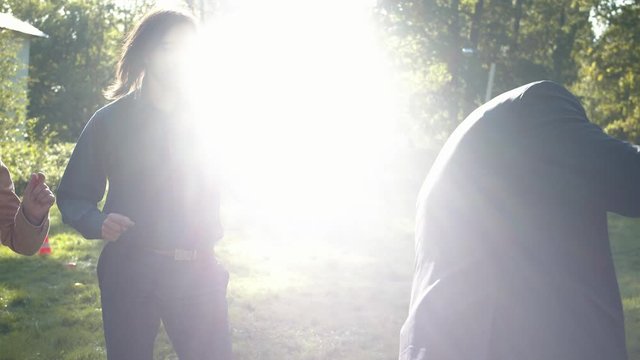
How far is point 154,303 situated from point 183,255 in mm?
242

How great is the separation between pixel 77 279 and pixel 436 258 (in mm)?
7206

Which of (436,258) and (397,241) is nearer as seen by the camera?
(436,258)

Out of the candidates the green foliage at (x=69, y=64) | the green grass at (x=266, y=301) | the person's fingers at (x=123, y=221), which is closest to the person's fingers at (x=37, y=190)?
the person's fingers at (x=123, y=221)

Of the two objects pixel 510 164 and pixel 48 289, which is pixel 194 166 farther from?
pixel 48 289

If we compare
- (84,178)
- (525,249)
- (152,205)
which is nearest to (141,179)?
(152,205)

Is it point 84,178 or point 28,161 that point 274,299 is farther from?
point 28,161

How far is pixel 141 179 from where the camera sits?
316 centimetres

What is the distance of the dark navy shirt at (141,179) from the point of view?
3.11 m

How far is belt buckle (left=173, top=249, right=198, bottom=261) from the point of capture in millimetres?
3102

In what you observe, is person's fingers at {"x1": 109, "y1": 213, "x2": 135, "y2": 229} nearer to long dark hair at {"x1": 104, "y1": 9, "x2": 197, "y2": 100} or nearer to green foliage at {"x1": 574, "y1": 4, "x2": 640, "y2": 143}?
long dark hair at {"x1": 104, "y1": 9, "x2": 197, "y2": 100}

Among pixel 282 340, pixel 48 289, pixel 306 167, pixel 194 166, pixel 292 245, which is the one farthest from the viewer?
pixel 306 167

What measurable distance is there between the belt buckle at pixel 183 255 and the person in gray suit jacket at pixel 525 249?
140 centimetres

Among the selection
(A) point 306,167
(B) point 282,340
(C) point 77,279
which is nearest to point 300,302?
(B) point 282,340

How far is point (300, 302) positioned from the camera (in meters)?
7.89
